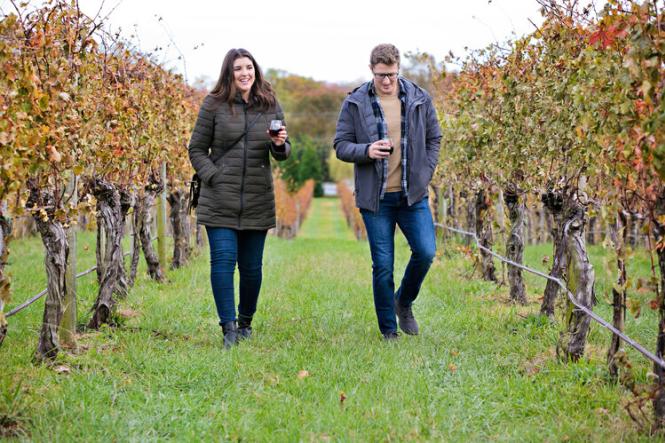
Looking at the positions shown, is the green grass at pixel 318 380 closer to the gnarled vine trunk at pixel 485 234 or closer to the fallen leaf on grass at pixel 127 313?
the fallen leaf on grass at pixel 127 313

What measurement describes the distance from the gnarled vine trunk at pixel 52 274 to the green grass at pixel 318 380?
0.11m

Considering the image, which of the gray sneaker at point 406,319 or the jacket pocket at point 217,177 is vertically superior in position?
the jacket pocket at point 217,177

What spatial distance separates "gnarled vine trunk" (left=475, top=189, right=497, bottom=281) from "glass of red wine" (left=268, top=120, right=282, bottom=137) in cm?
388

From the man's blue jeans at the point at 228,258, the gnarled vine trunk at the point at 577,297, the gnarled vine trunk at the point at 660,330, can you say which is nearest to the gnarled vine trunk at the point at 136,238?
the man's blue jeans at the point at 228,258

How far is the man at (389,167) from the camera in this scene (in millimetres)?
5375

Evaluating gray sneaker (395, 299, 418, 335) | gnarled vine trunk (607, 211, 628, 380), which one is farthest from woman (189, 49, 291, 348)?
gnarled vine trunk (607, 211, 628, 380)

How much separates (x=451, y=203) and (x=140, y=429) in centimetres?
1027

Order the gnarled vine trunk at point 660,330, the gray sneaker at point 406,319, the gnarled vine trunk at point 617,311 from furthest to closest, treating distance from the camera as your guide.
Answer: the gray sneaker at point 406,319
the gnarled vine trunk at point 617,311
the gnarled vine trunk at point 660,330

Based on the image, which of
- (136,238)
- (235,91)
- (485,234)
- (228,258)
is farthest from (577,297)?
Answer: (136,238)

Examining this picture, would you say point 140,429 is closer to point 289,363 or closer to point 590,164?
point 289,363

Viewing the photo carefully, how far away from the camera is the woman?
538cm

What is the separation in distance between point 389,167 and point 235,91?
1.17 meters

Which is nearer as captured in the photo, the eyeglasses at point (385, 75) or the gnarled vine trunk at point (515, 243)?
the eyeglasses at point (385, 75)

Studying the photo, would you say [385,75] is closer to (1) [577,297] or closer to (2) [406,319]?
(2) [406,319]
